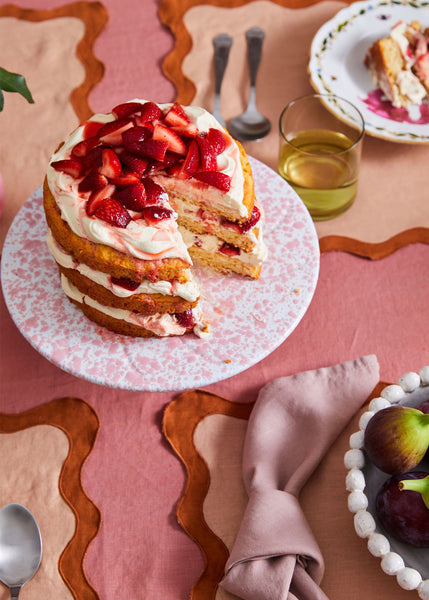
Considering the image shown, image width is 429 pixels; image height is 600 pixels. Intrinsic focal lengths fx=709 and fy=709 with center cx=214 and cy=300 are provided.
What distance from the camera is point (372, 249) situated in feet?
8.02

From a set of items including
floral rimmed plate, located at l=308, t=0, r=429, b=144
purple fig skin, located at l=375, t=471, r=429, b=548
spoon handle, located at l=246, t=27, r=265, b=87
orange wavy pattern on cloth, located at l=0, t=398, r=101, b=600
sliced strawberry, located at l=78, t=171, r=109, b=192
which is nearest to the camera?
purple fig skin, located at l=375, t=471, r=429, b=548

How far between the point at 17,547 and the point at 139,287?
30.1 inches

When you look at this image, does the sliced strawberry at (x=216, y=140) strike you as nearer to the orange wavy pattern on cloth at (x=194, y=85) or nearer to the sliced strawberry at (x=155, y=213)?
the sliced strawberry at (x=155, y=213)

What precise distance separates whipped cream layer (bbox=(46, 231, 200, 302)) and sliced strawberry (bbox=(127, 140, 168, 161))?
351 mm

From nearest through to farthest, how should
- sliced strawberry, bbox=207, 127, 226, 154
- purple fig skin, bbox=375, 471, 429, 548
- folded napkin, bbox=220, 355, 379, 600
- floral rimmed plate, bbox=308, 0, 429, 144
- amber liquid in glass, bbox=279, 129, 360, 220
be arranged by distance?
purple fig skin, bbox=375, 471, 429, 548
folded napkin, bbox=220, 355, 379, 600
sliced strawberry, bbox=207, 127, 226, 154
amber liquid in glass, bbox=279, 129, 360, 220
floral rimmed plate, bbox=308, 0, 429, 144

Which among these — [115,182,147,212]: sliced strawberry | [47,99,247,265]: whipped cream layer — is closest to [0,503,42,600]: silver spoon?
[47,99,247,265]: whipped cream layer

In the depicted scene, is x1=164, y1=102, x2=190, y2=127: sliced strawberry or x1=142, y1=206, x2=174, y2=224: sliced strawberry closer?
x1=142, y1=206, x2=174, y2=224: sliced strawberry

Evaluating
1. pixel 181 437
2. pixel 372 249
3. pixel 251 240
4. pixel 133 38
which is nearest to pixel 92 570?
pixel 181 437

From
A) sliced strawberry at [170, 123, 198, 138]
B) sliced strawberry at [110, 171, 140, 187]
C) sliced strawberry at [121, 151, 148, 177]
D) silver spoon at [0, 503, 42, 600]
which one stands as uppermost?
sliced strawberry at [170, 123, 198, 138]

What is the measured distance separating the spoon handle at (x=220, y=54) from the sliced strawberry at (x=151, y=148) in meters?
0.83

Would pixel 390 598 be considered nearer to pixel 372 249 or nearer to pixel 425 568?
pixel 425 568

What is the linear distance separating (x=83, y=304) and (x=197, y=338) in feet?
1.17

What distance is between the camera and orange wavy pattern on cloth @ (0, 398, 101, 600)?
1856mm

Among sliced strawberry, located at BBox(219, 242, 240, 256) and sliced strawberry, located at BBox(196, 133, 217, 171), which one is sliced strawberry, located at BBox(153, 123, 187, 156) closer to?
sliced strawberry, located at BBox(196, 133, 217, 171)
